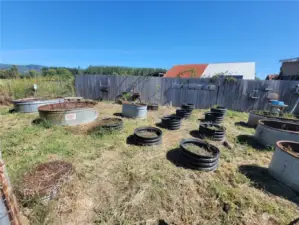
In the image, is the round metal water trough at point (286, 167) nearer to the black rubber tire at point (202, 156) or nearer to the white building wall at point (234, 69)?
the black rubber tire at point (202, 156)

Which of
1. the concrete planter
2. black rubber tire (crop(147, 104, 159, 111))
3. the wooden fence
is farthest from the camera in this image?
black rubber tire (crop(147, 104, 159, 111))

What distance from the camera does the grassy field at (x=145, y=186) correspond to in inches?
70.5

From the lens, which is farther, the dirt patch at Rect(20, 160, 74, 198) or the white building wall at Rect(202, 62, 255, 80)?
the white building wall at Rect(202, 62, 255, 80)

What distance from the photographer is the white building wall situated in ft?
47.6

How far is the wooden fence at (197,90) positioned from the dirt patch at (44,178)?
7066mm

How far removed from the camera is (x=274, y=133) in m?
3.60

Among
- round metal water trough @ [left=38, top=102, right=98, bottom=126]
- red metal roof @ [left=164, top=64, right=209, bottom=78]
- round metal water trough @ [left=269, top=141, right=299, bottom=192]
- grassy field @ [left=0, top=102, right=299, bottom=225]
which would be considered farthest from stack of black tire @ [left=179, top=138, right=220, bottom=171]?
red metal roof @ [left=164, top=64, right=209, bottom=78]

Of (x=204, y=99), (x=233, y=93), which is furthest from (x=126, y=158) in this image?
(x=233, y=93)

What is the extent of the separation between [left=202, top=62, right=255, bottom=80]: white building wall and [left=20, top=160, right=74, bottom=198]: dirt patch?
50.5ft

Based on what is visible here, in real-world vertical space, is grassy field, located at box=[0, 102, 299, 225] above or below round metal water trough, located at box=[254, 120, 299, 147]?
below

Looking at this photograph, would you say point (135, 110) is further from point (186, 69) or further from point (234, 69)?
point (186, 69)

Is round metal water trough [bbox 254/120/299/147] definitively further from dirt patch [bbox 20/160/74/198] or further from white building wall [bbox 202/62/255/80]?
white building wall [bbox 202/62/255/80]

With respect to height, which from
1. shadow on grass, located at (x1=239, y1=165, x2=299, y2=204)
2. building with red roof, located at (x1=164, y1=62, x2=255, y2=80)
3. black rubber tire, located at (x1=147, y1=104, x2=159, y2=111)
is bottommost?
shadow on grass, located at (x1=239, y1=165, x2=299, y2=204)

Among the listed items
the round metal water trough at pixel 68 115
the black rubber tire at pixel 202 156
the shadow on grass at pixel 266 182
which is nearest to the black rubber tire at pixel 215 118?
the black rubber tire at pixel 202 156
